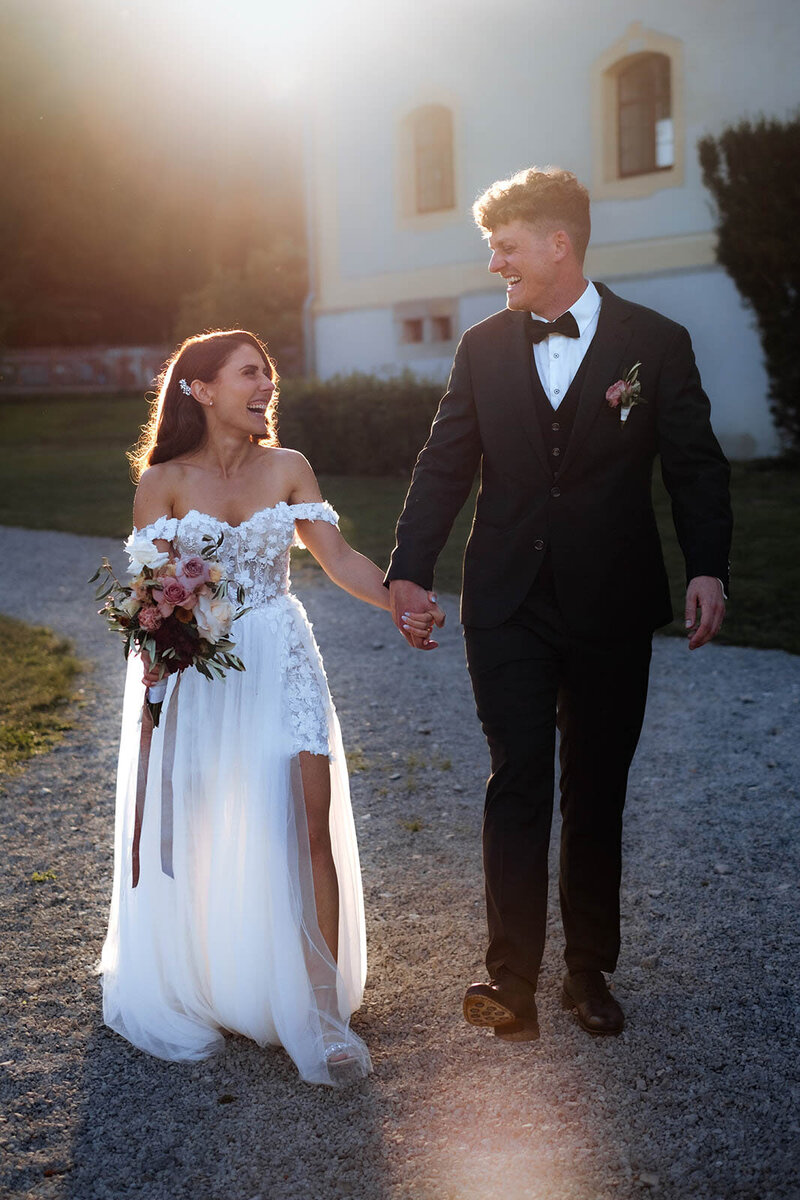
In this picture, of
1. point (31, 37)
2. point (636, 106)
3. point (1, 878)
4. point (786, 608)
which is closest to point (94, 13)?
point (31, 37)

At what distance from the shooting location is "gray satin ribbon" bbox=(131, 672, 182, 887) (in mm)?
3611

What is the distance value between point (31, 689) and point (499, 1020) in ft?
16.1

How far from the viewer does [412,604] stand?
3650 millimetres

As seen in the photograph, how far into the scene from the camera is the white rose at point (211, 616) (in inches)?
135

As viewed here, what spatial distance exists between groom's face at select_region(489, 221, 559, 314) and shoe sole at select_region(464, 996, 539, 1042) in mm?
1942

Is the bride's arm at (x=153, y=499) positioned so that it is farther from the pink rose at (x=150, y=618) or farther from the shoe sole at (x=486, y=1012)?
the shoe sole at (x=486, y=1012)

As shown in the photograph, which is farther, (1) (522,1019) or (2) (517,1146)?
(1) (522,1019)

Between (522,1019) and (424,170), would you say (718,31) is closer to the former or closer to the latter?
(424,170)

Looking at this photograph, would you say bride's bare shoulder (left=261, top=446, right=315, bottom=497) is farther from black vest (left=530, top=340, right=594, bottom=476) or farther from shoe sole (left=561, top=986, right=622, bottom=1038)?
shoe sole (left=561, top=986, right=622, bottom=1038)

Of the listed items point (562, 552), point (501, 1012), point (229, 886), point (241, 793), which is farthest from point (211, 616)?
point (501, 1012)

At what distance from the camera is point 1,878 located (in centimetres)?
481

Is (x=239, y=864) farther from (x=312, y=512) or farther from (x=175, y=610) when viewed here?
(x=312, y=512)

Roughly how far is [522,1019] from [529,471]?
152 centimetres

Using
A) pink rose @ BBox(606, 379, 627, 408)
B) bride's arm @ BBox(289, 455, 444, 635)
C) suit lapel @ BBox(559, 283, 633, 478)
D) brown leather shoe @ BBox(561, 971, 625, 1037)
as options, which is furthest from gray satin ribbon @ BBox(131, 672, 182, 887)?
pink rose @ BBox(606, 379, 627, 408)
